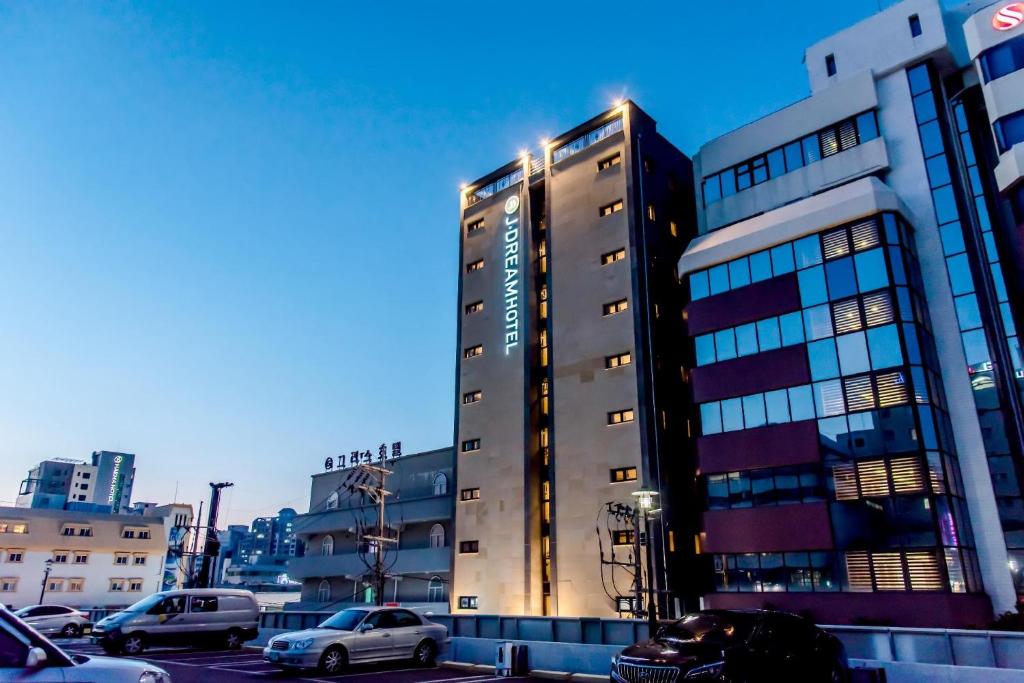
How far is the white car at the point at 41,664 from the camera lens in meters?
6.49

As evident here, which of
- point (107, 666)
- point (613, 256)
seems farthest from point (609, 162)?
point (107, 666)

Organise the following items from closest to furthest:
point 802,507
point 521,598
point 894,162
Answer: point 802,507 → point 894,162 → point 521,598

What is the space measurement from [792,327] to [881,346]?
4.00 m

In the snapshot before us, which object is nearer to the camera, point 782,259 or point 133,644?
point 133,644

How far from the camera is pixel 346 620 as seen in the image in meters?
19.8

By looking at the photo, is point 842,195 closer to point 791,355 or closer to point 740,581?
point 791,355

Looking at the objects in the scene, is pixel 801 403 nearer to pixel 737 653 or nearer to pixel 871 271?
pixel 871 271

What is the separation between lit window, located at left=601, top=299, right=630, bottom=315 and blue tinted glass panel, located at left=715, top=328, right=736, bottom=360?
232 inches

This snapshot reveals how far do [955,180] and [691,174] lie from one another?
55.0ft

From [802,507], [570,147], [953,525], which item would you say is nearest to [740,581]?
[802,507]

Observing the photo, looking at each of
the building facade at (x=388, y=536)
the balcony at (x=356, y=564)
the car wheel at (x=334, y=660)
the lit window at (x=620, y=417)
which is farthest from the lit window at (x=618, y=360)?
the car wheel at (x=334, y=660)

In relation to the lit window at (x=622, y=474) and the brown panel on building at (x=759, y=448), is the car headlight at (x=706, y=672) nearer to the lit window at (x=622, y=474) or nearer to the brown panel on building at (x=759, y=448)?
the brown panel on building at (x=759, y=448)

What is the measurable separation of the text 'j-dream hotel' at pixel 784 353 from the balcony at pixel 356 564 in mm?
3002

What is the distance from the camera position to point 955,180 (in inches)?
1319
